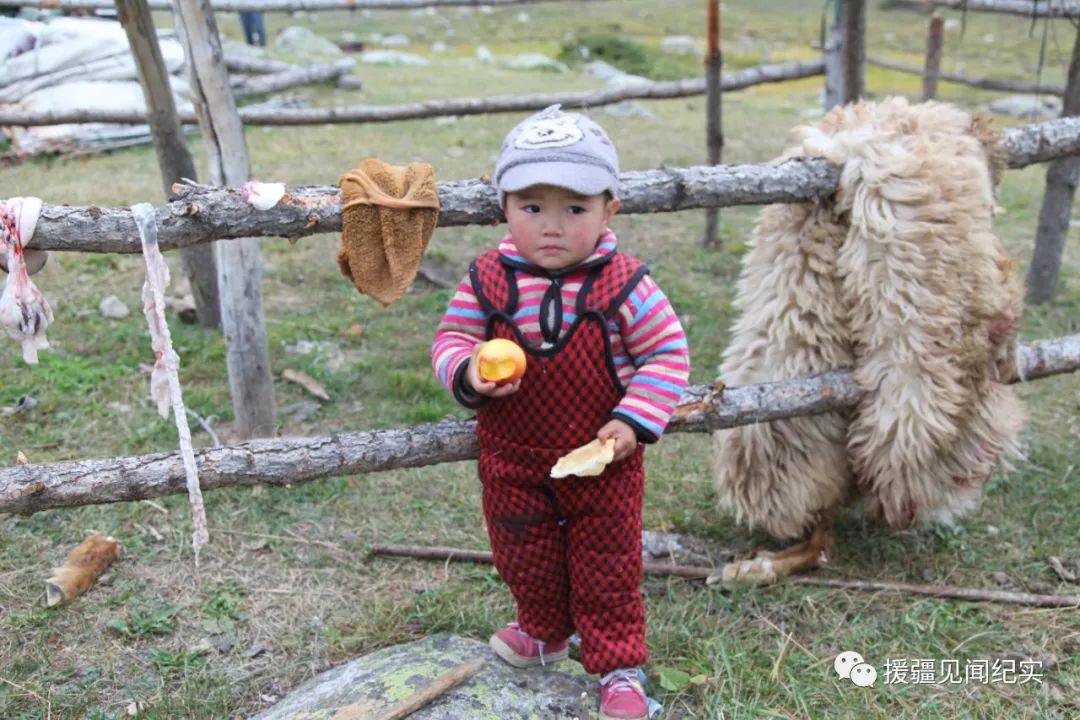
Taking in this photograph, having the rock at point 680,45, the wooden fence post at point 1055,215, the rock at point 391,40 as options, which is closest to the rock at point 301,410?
the wooden fence post at point 1055,215

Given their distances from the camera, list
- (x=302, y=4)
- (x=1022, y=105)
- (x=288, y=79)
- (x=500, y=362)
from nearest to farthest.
A: (x=500, y=362) < (x=302, y=4) < (x=288, y=79) < (x=1022, y=105)

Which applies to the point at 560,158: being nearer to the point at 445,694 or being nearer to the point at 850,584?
the point at 445,694

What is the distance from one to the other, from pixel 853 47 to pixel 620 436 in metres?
3.52

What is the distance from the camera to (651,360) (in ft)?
6.51

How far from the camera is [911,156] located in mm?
2562

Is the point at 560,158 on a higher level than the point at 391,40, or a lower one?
higher

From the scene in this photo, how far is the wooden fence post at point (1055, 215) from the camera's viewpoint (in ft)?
15.5

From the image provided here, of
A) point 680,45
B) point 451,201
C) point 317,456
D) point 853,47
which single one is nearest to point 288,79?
point 853,47

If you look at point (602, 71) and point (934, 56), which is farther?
point (602, 71)

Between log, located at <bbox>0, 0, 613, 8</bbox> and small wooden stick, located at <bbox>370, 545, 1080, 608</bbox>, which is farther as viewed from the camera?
log, located at <bbox>0, 0, 613, 8</bbox>

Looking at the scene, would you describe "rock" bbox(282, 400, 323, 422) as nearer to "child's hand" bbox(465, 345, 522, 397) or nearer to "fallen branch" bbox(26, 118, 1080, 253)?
"fallen branch" bbox(26, 118, 1080, 253)

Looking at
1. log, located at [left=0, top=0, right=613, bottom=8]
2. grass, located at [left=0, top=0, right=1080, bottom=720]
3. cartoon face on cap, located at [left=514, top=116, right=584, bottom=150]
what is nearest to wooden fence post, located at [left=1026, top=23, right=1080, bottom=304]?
grass, located at [left=0, top=0, right=1080, bottom=720]

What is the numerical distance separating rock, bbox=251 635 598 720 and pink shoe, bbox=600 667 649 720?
0.19 ft

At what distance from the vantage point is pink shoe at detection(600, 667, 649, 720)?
212cm
